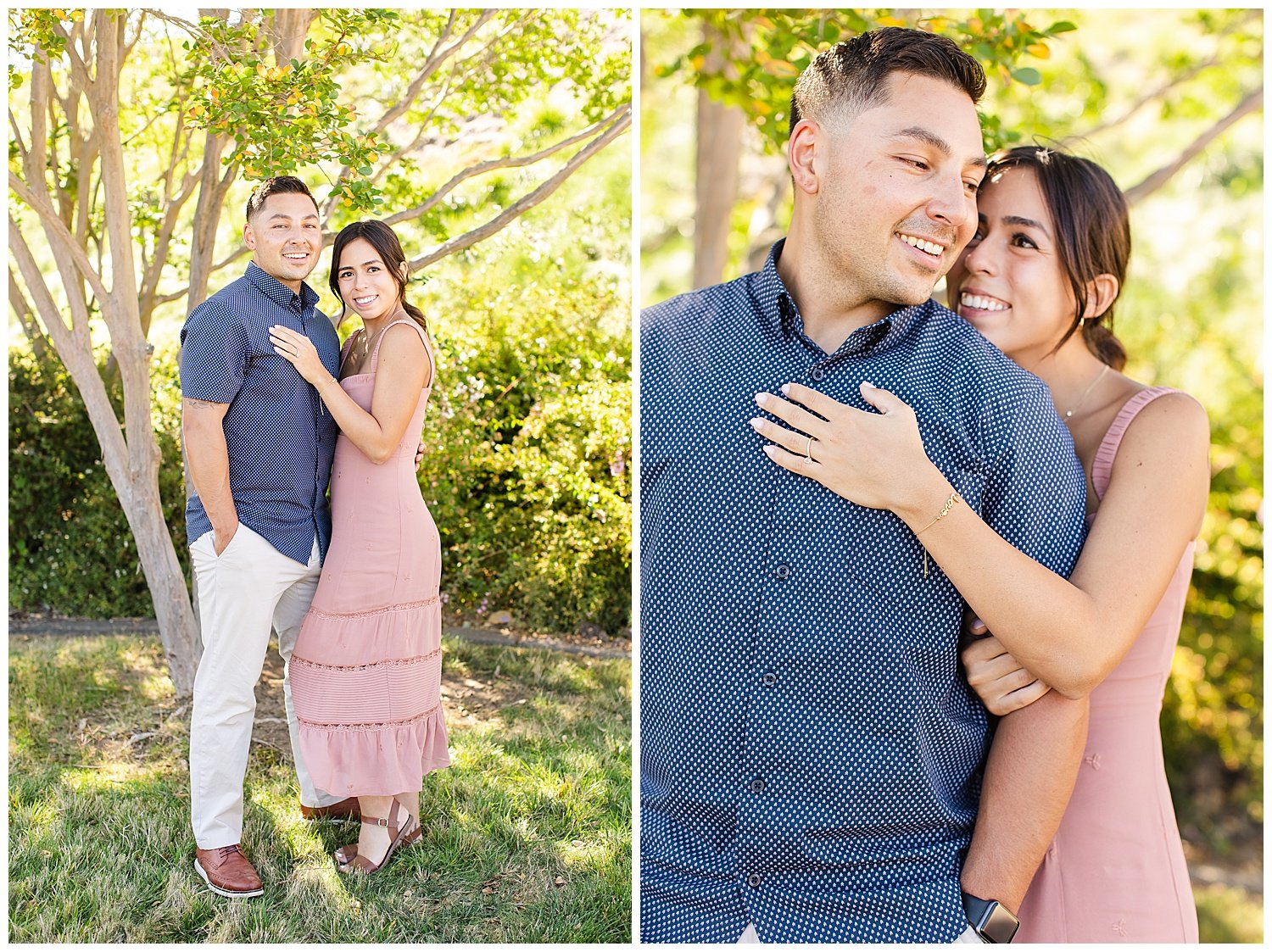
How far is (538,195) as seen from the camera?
2516 millimetres

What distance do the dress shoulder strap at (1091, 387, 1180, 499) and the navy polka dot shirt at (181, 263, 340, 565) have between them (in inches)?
61.1

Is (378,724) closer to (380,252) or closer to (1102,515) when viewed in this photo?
(380,252)

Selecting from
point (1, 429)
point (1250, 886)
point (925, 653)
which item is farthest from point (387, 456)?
point (1250, 886)

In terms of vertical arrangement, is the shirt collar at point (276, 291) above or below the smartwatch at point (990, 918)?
above

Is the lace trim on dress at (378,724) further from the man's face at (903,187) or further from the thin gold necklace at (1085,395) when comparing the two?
the thin gold necklace at (1085,395)

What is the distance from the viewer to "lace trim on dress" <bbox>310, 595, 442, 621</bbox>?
228 cm

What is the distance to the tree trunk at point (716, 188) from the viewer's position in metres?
5.23

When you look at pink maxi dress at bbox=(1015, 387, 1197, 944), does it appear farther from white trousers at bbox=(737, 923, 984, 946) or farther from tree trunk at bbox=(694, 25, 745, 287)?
tree trunk at bbox=(694, 25, 745, 287)

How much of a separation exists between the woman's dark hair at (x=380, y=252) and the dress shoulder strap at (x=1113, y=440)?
1.42 m

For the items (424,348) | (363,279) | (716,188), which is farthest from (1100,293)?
(716,188)

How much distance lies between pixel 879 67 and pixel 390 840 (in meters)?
1.76

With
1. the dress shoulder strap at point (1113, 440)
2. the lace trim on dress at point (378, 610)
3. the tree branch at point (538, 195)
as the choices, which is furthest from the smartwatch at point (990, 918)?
the tree branch at point (538, 195)

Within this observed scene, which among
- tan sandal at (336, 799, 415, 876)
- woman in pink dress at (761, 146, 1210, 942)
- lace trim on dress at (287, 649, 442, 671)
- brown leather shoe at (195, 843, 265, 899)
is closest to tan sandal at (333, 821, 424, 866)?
tan sandal at (336, 799, 415, 876)

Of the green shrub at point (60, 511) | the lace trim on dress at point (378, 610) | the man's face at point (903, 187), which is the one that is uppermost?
the man's face at point (903, 187)
